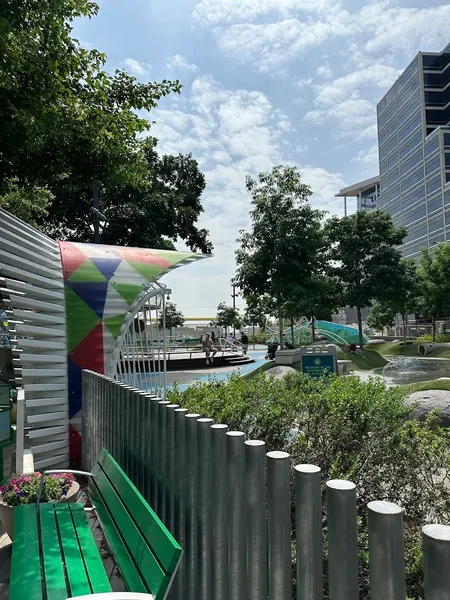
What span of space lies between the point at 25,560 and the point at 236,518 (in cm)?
151

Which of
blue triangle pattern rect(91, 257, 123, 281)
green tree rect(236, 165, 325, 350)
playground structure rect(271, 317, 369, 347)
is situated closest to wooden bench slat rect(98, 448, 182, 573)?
blue triangle pattern rect(91, 257, 123, 281)

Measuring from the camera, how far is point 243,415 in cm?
426

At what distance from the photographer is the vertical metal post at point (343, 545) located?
1358mm

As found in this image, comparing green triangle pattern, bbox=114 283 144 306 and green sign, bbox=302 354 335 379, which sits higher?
green triangle pattern, bbox=114 283 144 306

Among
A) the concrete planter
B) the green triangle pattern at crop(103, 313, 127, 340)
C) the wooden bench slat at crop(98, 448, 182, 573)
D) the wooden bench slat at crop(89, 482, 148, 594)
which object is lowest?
the concrete planter

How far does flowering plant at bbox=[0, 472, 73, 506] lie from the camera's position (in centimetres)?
385

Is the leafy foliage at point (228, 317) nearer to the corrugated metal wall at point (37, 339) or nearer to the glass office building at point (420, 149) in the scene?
the glass office building at point (420, 149)

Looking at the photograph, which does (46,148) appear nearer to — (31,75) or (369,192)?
(31,75)

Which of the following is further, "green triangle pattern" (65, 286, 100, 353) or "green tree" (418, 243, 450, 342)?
"green tree" (418, 243, 450, 342)

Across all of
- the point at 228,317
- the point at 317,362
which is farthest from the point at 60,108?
the point at 228,317

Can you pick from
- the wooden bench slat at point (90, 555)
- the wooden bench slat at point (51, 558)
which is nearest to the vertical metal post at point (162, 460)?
the wooden bench slat at point (90, 555)

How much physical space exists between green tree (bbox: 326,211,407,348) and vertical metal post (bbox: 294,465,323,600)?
21.0 meters

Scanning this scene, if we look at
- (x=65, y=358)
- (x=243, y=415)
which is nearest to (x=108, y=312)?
(x=65, y=358)

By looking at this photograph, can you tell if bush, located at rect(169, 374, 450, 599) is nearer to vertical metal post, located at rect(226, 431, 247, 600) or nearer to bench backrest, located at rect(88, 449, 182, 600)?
vertical metal post, located at rect(226, 431, 247, 600)
